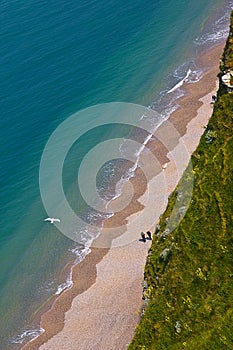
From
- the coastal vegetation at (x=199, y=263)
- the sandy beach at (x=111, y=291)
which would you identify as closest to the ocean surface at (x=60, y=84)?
the sandy beach at (x=111, y=291)

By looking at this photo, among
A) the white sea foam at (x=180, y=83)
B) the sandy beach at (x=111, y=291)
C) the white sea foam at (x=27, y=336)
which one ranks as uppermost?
the sandy beach at (x=111, y=291)

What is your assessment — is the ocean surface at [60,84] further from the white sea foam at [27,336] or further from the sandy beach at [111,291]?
the sandy beach at [111,291]

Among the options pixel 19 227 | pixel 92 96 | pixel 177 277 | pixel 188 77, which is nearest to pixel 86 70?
pixel 92 96

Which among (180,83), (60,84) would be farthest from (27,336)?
(60,84)

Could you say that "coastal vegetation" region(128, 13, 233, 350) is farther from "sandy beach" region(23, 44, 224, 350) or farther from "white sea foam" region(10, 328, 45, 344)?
"white sea foam" region(10, 328, 45, 344)

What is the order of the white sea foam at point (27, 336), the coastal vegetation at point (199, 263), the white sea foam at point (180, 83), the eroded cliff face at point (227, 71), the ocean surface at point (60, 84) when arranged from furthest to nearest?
the white sea foam at point (180, 83) → the ocean surface at point (60, 84) → the white sea foam at point (27, 336) → the eroded cliff face at point (227, 71) → the coastal vegetation at point (199, 263)

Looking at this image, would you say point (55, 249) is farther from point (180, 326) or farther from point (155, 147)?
point (180, 326)
